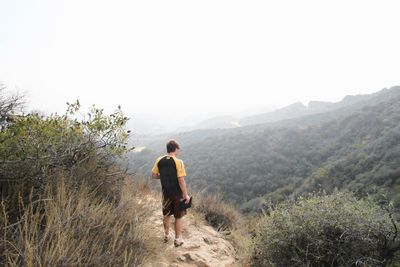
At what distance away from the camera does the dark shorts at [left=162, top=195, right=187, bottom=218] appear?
199 inches

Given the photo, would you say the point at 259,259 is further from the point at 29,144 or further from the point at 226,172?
the point at 226,172

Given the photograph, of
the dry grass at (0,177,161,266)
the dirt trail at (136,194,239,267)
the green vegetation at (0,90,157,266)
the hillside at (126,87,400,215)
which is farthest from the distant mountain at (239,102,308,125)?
the dry grass at (0,177,161,266)

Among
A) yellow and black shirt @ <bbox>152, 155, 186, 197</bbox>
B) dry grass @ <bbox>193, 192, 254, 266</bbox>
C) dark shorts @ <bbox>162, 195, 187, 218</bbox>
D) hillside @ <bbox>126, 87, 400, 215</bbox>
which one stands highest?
yellow and black shirt @ <bbox>152, 155, 186, 197</bbox>

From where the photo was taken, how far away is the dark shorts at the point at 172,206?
5.05 m

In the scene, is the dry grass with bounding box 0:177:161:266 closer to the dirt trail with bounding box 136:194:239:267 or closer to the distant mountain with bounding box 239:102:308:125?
the dirt trail with bounding box 136:194:239:267

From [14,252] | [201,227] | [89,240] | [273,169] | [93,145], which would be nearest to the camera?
[14,252]

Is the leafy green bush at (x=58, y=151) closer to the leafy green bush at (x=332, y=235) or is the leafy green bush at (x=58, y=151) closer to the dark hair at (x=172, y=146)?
the dark hair at (x=172, y=146)

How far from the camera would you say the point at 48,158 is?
136 inches

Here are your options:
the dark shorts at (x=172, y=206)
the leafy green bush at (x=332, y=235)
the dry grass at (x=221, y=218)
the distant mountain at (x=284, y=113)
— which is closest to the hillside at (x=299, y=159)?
the dry grass at (x=221, y=218)

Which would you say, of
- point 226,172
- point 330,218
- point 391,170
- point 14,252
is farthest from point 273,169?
point 14,252

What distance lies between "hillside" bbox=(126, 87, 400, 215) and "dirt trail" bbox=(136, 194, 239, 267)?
15.2 metres

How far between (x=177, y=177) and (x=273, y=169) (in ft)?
127

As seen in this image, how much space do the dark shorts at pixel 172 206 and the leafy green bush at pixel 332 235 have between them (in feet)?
4.53

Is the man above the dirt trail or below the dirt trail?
above
